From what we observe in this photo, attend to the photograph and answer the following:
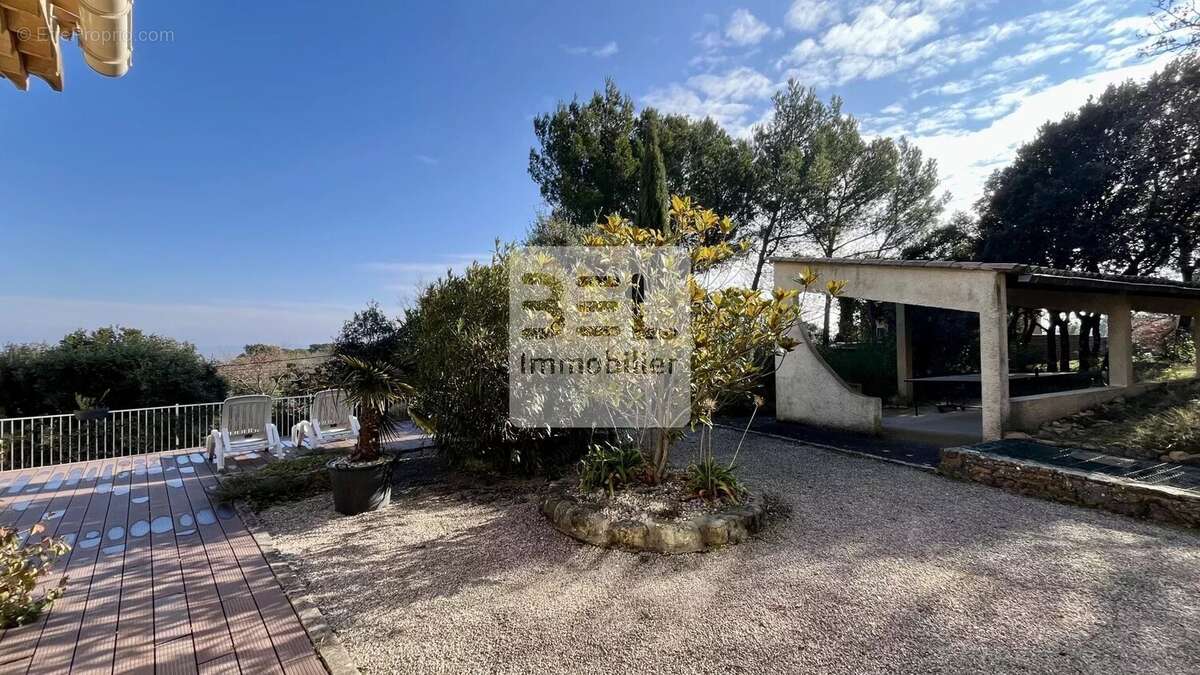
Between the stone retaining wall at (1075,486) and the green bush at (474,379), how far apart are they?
5.00 meters

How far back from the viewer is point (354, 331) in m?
13.8

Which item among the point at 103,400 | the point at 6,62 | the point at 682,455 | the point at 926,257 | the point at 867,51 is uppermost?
the point at 867,51

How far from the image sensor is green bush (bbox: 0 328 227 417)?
9.88m

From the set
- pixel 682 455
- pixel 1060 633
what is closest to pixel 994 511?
pixel 1060 633

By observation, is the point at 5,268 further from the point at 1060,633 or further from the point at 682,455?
the point at 1060,633

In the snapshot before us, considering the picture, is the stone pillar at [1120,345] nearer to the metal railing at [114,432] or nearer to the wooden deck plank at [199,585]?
the wooden deck plank at [199,585]

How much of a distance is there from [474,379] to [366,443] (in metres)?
1.40

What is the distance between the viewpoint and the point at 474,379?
19.7 feet

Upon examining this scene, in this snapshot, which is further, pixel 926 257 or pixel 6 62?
pixel 926 257

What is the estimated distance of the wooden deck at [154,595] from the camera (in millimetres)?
2738

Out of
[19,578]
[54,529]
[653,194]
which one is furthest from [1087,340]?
[54,529]

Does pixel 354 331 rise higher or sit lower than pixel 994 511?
higher

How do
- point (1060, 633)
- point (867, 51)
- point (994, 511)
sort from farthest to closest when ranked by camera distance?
point (867, 51)
point (994, 511)
point (1060, 633)

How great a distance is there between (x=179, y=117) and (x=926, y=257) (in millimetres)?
21382
